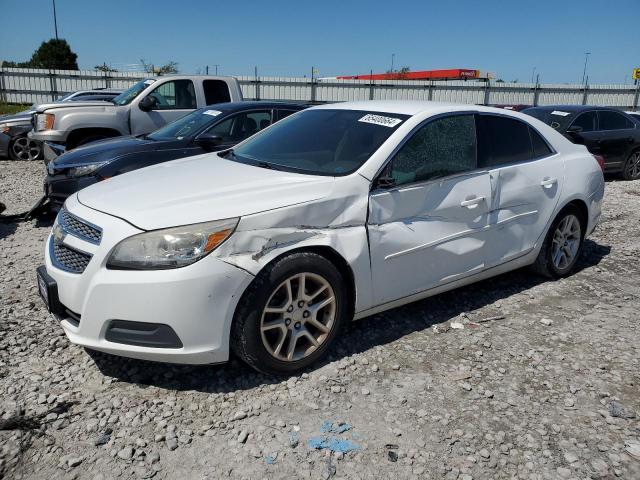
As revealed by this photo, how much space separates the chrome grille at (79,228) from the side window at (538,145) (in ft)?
11.2

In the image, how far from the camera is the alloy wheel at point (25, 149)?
11531mm

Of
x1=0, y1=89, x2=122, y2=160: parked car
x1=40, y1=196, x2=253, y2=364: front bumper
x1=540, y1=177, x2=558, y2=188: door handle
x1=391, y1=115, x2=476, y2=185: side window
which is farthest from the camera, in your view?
x1=0, y1=89, x2=122, y2=160: parked car

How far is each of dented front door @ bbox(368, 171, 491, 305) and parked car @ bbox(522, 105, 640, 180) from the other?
7.06m

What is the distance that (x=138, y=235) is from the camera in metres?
2.85

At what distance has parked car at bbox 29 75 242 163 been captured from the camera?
870 cm

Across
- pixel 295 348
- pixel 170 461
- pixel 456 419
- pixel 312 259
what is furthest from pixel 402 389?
pixel 170 461

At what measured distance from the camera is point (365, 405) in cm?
301

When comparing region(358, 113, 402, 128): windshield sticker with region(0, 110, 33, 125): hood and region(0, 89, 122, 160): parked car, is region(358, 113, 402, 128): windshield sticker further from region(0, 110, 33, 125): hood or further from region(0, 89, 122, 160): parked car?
region(0, 110, 33, 125): hood

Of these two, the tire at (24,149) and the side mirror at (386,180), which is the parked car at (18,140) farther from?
the side mirror at (386,180)

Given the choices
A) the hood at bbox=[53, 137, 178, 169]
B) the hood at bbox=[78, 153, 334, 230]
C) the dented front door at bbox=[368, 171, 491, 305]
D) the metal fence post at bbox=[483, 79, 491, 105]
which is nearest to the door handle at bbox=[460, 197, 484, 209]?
the dented front door at bbox=[368, 171, 491, 305]

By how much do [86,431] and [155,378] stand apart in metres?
0.55

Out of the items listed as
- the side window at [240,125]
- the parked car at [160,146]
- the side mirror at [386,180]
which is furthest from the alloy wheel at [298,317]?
the side window at [240,125]

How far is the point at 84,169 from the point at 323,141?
3.30 metres

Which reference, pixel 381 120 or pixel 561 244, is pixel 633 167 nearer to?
pixel 561 244
